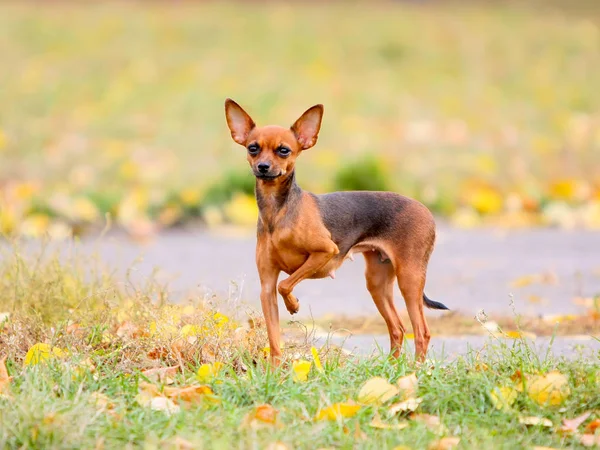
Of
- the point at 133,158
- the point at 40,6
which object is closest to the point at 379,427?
the point at 133,158

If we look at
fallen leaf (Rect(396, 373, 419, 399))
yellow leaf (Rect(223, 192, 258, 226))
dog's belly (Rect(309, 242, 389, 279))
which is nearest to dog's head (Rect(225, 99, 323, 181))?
dog's belly (Rect(309, 242, 389, 279))

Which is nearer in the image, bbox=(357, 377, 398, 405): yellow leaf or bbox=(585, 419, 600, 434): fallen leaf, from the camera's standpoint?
bbox=(585, 419, 600, 434): fallen leaf

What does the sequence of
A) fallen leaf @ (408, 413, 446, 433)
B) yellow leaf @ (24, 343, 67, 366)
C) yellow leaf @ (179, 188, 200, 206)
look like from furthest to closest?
yellow leaf @ (179, 188, 200, 206) → yellow leaf @ (24, 343, 67, 366) → fallen leaf @ (408, 413, 446, 433)

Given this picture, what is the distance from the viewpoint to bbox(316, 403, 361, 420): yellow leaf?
3779 mm

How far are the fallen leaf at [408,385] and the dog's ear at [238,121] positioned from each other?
1.37 m

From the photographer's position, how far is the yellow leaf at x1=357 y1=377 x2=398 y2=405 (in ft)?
13.0

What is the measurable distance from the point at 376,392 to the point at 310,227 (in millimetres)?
966

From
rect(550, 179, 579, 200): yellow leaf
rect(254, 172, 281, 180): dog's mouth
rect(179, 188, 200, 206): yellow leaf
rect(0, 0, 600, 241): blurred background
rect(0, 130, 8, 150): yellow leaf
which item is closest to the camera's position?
rect(254, 172, 281, 180): dog's mouth

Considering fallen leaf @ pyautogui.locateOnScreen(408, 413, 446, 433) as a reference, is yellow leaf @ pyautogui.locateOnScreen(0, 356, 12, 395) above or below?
above

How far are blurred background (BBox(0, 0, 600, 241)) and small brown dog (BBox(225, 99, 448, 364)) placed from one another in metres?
4.37

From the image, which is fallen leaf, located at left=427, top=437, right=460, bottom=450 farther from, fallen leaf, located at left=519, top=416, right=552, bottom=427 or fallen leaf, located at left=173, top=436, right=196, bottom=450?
fallen leaf, located at left=173, top=436, right=196, bottom=450

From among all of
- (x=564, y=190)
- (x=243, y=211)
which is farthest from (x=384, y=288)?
(x=564, y=190)

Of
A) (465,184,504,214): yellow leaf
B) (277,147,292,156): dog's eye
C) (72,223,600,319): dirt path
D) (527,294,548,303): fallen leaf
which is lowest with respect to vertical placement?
(72,223,600,319): dirt path

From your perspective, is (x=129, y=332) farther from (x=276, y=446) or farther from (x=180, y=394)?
(x=276, y=446)
